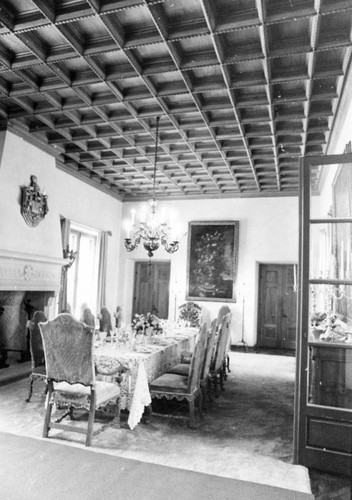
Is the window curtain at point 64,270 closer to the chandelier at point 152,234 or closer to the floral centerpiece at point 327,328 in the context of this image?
the chandelier at point 152,234

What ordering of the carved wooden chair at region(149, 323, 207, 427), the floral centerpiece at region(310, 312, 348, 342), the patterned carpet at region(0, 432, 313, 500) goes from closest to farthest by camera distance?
1. the patterned carpet at region(0, 432, 313, 500)
2. the floral centerpiece at region(310, 312, 348, 342)
3. the carved wooden chair at region(149, 323, 207, 427)

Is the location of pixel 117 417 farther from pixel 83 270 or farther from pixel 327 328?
pixel 83 270

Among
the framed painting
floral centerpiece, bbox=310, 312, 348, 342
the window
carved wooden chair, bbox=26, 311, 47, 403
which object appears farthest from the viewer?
the framed painting

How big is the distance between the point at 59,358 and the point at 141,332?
135 cm

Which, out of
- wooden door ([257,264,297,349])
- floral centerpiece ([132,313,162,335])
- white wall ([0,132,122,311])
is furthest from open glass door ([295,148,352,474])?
wooden door ([257,264,297,349])

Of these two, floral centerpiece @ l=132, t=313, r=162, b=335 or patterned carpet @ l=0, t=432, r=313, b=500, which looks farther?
floral centerpiece @ l=132, t=313, r=162, b=335

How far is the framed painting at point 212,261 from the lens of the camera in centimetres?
866

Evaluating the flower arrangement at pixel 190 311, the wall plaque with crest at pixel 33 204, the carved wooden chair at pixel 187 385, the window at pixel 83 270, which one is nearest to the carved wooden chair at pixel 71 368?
the carved wooden chair at pixel 187 385

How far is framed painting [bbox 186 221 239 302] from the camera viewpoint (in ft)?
28.4

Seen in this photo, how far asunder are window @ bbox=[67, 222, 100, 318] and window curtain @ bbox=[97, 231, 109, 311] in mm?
68

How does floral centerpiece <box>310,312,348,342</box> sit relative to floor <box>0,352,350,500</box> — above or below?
above

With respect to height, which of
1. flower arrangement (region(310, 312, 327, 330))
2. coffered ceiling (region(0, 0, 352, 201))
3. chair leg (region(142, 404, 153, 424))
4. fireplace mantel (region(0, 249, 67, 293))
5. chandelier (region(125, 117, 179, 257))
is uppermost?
coffered ceiling (region(0, 0, 352, 201))

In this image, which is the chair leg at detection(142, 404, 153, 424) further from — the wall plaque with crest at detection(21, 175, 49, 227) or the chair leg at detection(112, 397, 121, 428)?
the wall plaque with crest at detection(21, 175, 49, 227)

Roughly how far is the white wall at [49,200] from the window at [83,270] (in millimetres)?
289
